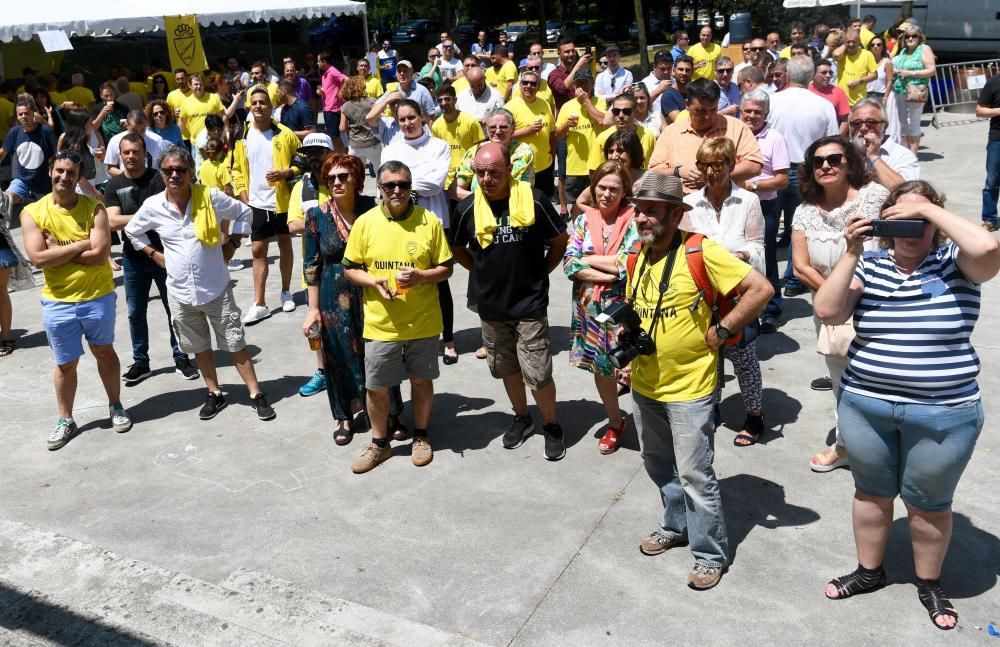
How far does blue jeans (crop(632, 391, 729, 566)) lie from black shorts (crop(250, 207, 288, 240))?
5.22 m

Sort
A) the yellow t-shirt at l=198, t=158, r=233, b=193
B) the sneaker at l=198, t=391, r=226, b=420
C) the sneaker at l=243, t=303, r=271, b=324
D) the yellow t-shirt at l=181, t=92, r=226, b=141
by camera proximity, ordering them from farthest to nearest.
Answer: the yellow t-shirt at l=181, t=92, r=226, b=141 → the yellow t-shirt at l=198, t=158, r=233, b=193 → the sneaker at l=243, t=303, r=271, b=324 → the sneaker at l=198, t=391, r=226, b=420

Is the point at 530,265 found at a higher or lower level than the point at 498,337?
higher

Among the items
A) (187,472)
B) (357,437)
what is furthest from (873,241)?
(187,472)

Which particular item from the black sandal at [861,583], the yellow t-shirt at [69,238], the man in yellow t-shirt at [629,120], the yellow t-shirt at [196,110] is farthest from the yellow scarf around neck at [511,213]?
the yellow t-shirt at [196,110]

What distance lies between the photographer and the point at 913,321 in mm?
3621

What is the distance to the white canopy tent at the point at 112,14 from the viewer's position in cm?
1527

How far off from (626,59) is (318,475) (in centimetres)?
3326

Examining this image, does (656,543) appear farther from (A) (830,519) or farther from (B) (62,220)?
(B) (62,220)

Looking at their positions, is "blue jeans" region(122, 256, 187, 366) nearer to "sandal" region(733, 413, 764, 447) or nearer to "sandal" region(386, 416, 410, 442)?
"sandal" region(386, 416, 410, 442)

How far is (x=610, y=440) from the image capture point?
5.64 metres

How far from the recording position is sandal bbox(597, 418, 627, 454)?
5.61 meters

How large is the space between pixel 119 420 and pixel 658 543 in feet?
12.8

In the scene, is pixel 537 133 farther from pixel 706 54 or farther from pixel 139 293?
pixel 706 54

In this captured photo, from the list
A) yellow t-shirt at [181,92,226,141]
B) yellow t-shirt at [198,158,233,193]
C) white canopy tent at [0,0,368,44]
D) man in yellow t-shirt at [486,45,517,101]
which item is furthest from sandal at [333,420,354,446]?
white canopy tent at [0,0,368,44]
